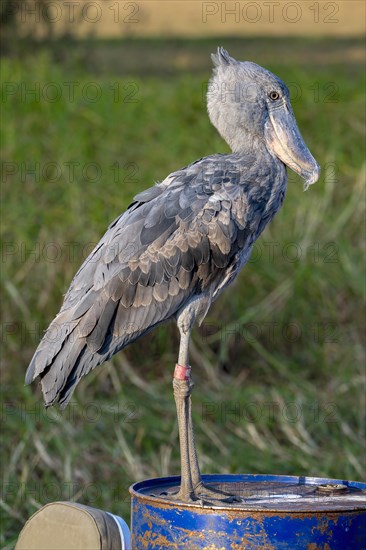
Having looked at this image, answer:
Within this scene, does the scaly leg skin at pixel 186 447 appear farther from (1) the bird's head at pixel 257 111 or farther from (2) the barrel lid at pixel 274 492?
(1) the bird's head at pixel 257 111

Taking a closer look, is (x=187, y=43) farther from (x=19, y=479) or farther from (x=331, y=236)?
(x=19, y=479)

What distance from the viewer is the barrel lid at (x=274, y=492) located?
2.76m

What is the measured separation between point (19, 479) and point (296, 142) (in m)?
2.40

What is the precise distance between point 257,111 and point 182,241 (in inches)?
19.6

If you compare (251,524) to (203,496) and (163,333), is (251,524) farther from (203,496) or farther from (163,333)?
(163,333)

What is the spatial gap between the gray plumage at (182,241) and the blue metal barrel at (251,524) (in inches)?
21.5

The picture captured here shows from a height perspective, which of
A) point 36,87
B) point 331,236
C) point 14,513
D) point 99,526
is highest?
point 36,87

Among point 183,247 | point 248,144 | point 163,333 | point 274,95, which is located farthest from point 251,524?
point 163,333

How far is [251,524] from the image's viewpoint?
2668 millimetres

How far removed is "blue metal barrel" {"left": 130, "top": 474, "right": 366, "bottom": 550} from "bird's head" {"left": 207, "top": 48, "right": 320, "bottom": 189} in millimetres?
1126

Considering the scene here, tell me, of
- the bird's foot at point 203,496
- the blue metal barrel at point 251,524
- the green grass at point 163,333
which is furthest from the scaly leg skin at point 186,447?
the green grass at point 163,333

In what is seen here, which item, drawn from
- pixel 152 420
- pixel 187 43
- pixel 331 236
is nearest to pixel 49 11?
pixel 187 43

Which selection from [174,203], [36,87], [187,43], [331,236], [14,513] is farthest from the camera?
[187,43]

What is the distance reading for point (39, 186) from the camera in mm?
6801
